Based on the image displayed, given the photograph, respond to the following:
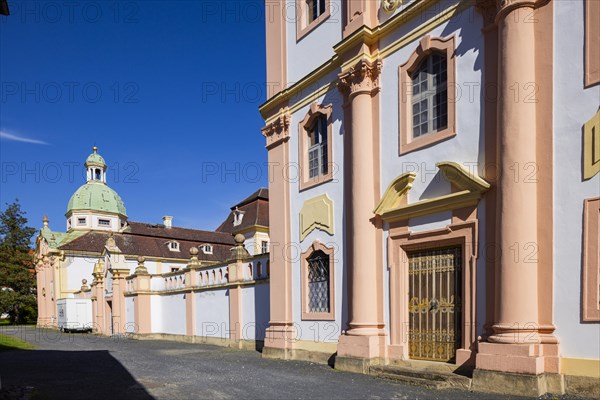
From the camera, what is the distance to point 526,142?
711cm

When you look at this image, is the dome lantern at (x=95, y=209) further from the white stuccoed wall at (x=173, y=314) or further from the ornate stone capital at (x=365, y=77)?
the ornate stone capital at (x=365, y=77)

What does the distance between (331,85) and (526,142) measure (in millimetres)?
5475

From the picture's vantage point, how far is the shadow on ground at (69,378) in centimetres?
750

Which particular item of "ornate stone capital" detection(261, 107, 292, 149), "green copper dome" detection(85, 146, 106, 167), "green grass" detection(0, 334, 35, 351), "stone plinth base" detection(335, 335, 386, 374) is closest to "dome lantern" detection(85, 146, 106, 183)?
"green copper dome" detection(85, 146, 106, 167)

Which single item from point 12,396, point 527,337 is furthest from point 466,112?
point 12,396

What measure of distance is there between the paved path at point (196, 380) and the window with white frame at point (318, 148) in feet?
15.5

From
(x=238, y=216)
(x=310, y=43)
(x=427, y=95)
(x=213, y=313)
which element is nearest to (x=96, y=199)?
(x=238, y=216)

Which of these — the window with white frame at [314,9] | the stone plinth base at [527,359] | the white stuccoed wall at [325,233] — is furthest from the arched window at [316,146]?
the stone plinth base at [527,359]

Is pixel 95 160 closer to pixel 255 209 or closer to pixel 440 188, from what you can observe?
pixel 255 209

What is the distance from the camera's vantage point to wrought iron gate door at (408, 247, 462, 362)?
845 centimetres

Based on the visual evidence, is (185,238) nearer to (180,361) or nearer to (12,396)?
(180,361)

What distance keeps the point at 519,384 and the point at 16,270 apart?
51.4 meters

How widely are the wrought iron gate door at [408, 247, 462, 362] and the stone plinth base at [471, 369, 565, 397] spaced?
3.98ft

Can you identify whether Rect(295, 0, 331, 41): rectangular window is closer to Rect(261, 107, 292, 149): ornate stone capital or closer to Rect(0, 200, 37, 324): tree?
Rect(261, 107, 292, 149): ornate stone capital
